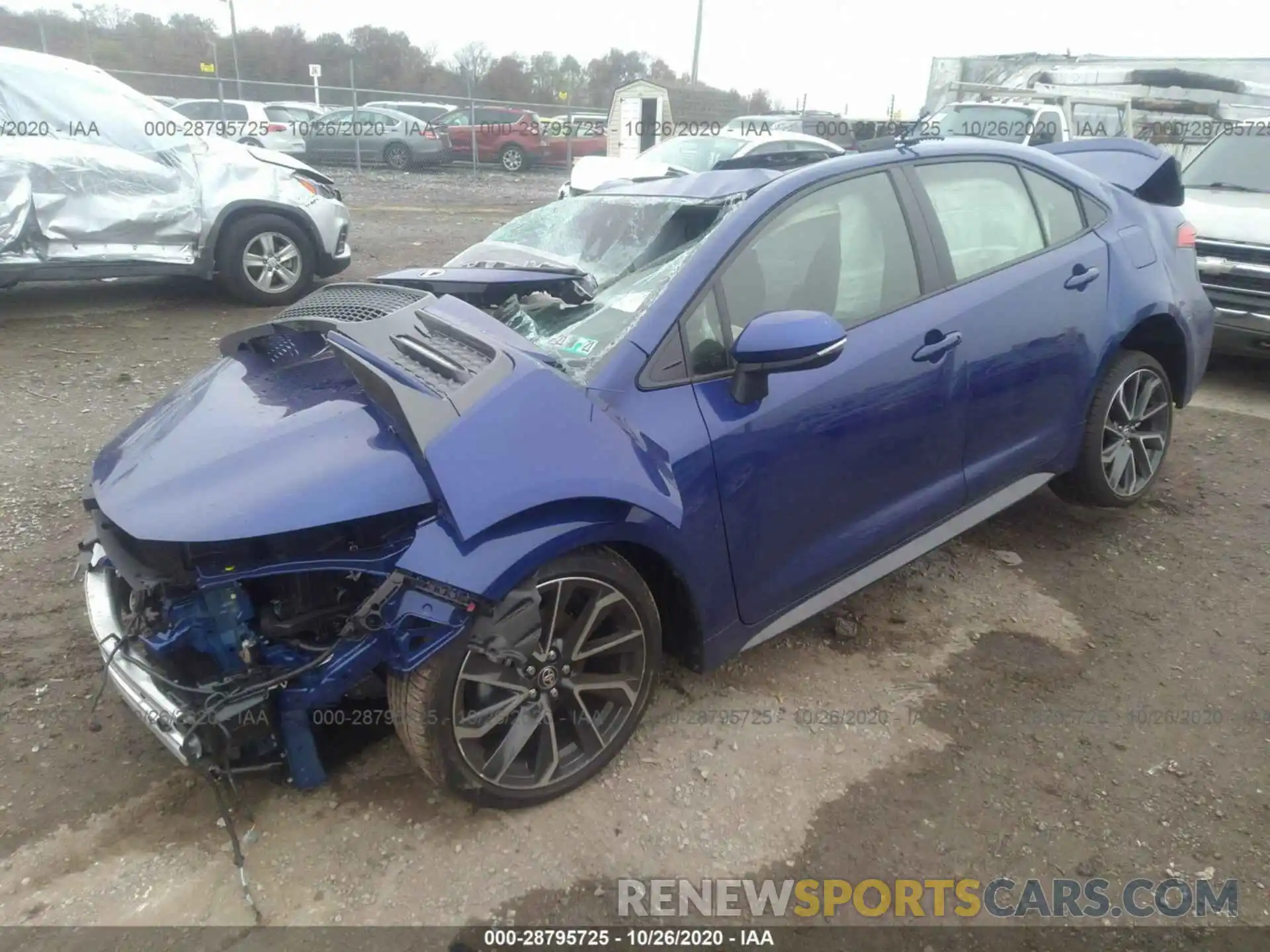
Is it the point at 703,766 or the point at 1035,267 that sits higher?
the point at 1035,267

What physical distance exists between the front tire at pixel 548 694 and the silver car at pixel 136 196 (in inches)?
240

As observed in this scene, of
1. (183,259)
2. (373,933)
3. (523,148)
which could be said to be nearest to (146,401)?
(183,259)

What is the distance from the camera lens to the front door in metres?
2.59

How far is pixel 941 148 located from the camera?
3336 mm

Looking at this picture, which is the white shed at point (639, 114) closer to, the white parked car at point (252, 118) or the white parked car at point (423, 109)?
the white parked car at point (423, 109)

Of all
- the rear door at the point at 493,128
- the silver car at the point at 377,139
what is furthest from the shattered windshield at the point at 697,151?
the rear door at the point at 493,128

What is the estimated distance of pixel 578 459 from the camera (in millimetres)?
2258

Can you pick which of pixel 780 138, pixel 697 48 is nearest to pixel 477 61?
pixel 697 48

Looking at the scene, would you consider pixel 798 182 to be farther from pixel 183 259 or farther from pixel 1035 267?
pixel 183 259

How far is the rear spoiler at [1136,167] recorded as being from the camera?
4.12 meters

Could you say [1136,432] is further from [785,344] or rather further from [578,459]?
[578,459]

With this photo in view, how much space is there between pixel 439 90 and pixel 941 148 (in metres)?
36.0

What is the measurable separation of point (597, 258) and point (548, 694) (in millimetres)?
1593

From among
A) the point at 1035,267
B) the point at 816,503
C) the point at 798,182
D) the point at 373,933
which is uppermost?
the point at 798,182
